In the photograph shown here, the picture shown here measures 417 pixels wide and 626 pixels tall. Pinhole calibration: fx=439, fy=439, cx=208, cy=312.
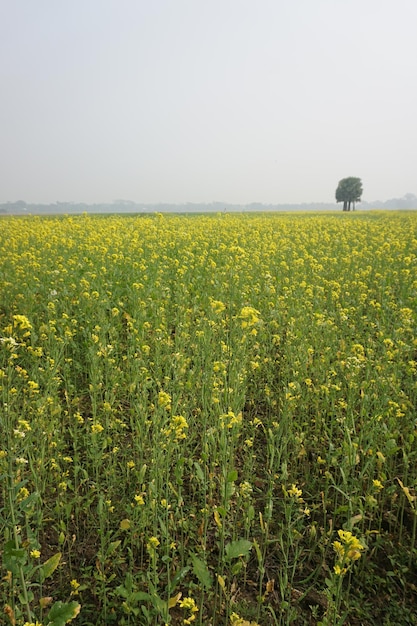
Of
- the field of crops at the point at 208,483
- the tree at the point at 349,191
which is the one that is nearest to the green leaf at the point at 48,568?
the field of crops at the point at 208,483

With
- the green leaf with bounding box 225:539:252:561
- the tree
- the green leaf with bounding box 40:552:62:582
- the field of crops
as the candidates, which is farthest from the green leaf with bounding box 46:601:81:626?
the tree

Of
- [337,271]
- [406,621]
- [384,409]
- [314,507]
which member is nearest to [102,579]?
[314,507]

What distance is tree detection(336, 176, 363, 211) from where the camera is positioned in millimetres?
73750

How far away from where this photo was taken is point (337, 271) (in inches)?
311

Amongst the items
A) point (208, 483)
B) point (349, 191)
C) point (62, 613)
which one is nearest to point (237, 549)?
point (62, 613)

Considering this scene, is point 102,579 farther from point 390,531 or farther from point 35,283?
A: point 35,283

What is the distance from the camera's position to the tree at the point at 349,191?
7375 centimetres

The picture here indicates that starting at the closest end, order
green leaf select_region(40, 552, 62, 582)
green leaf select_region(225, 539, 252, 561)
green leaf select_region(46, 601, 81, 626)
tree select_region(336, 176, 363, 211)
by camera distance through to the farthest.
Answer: green leaf select_region(46, 601, 81, 626) → green leaf select_region(40, 552, 62, 582) → green leaf select_region(225, 539, 252, 561) → tree select_region(336, 176, 363, 211)

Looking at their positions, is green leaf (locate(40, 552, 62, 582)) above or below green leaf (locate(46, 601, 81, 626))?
below

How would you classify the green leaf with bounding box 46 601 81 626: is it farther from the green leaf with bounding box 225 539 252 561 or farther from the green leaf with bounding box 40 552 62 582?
the green leaf with bounding box 225 539 252 561

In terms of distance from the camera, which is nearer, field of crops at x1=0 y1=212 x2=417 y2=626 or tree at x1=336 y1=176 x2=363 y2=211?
field of crops at x1=0 y1=212 x2=417 y2=626

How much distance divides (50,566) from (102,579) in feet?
1.20

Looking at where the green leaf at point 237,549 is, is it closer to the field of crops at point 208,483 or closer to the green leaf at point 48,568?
the field of crops at point 208,483

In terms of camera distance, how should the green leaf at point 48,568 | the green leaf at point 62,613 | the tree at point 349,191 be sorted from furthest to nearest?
the tree at point 349,191
the green leaf at point 48,568
the green leaf at point 62,613
